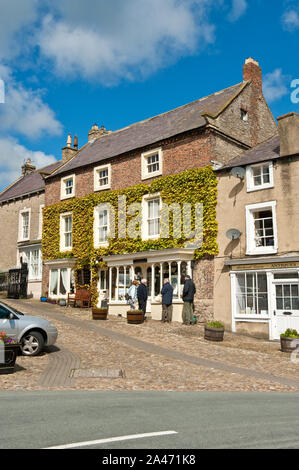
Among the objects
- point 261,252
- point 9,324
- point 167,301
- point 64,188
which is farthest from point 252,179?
Result: point 64,188

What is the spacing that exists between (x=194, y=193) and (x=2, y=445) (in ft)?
54.7

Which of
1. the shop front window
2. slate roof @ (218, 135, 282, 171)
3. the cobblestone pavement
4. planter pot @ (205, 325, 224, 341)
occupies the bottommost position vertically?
the cobblestone pavement

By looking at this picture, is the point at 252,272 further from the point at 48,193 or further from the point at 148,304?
the point at 48,193

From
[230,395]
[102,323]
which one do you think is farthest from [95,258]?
[230,395]

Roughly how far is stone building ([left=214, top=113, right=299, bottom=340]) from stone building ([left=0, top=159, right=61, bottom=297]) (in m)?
14.9

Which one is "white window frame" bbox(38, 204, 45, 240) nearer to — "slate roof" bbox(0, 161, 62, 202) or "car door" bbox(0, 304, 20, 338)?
"slate roof" bbox(0, 161, 62, 202)

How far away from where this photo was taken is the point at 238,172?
18.8 metres

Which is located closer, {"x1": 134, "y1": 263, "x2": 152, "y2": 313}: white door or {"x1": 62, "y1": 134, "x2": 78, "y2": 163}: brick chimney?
{"x1": 134, "y1": 263, "x2": 152, "y2": 313}: white door

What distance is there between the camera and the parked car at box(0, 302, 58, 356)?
38.3 ft

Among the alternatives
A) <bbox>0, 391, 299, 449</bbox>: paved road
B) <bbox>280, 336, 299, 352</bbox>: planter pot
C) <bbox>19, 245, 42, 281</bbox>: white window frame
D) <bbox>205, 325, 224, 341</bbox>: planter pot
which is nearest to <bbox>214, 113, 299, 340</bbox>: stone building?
<bbox>280, 336, 299, 352</bbox>: planter pot

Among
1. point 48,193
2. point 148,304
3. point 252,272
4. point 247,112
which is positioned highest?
point 247,112

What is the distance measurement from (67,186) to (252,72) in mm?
13272

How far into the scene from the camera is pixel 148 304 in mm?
21891
